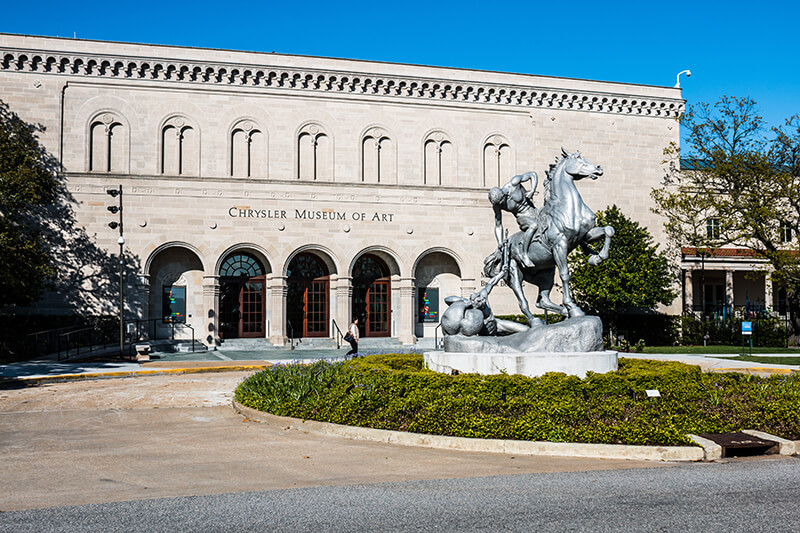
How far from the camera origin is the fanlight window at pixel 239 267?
1350 inches

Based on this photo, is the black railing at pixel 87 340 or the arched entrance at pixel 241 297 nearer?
the black railing at pixel 87 340

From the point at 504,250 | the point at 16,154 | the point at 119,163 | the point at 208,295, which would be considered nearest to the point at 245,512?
the point at 504,250

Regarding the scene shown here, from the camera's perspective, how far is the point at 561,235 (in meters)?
14.4

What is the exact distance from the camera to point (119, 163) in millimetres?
32750

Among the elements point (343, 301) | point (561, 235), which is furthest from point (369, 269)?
point (561, 235)

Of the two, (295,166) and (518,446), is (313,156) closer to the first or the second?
(295,166)

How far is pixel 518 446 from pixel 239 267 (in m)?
26.5

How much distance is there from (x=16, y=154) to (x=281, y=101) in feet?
39.6

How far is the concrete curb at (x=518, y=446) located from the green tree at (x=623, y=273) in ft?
79.9

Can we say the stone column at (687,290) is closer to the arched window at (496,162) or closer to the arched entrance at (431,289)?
the arched window at (496,162)

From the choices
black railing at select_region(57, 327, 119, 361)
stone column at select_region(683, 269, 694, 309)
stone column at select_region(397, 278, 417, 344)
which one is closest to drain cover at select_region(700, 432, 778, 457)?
black railing at select_region(57, 327, 119, 361)

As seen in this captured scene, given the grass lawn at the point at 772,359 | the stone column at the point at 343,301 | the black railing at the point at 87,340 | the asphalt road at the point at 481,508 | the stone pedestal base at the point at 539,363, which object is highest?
the stone column at the point at 343,301

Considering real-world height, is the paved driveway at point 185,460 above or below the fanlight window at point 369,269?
below

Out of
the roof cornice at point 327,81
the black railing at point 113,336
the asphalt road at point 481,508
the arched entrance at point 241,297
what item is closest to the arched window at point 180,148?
the roof cornice at point 327,81
